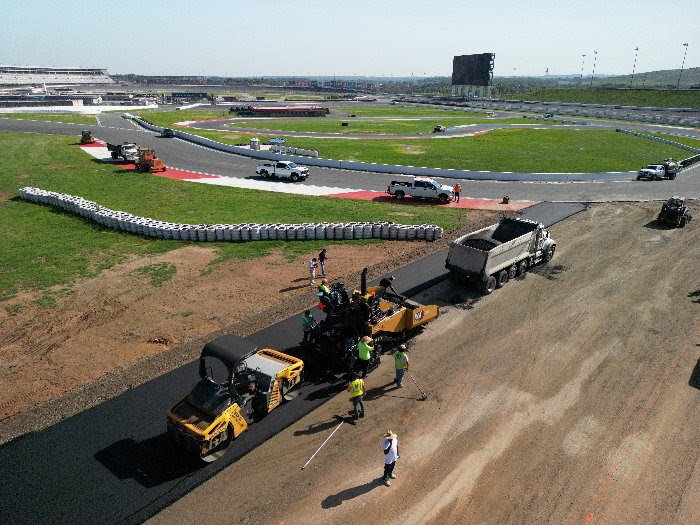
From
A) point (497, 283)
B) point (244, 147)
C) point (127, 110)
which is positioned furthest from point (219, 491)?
point (127, 110)

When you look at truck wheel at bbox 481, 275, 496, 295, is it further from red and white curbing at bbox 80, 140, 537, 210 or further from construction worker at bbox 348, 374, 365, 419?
red and white curbing at bbox 80, 140, 537, 210

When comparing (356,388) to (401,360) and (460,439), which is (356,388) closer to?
(401,360)

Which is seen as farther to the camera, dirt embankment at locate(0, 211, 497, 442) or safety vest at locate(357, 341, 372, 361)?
dirt embankment at locate(0, 211, 497, 442)

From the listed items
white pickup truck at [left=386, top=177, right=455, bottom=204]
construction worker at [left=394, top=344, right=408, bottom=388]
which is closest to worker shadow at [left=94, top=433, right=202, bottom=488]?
construction worker at [left=394, top=344, right=408, bottom=388]

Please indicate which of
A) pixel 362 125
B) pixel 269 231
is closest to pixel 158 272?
pixel 269 231

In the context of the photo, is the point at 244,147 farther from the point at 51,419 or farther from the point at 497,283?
the point at 51,419

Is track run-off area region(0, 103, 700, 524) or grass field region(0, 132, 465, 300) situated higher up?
grass field region(0, 132, 465, 300)
